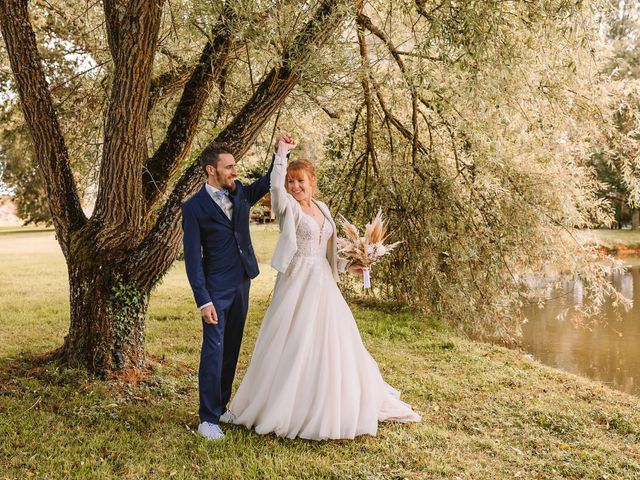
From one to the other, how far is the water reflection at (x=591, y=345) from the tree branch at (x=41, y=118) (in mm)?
6257

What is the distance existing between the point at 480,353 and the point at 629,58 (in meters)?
22.5

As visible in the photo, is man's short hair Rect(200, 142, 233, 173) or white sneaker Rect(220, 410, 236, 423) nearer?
man's short hair Rect(200, 142, 233, 173)

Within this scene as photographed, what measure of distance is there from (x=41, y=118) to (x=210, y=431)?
122 inches

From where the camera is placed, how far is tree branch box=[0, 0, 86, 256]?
5.07 meters

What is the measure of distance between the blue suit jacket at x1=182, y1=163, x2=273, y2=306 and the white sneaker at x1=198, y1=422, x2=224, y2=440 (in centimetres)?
89

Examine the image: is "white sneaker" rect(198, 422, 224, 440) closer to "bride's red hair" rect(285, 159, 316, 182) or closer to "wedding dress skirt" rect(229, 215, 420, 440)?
"wedding dress skirt" rect(229, 215, 420, 440)

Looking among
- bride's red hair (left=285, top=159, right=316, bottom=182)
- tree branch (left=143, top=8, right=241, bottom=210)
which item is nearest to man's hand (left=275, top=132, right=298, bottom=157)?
bride's red hair (left=285, top=159, right=316, bottom=182)

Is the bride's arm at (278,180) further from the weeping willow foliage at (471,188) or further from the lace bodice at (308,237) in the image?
the weeping willow foliage at (471,188)

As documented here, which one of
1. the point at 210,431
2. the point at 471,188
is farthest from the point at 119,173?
the point at 471,188

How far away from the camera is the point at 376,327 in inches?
345

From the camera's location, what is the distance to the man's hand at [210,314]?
4.06 meters

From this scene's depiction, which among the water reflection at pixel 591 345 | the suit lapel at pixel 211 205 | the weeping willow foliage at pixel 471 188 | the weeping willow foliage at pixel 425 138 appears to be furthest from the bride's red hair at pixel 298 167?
the water reflection at pixel 591 345

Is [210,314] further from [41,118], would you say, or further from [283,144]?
[41,118]

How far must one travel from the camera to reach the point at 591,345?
10.0 metres
